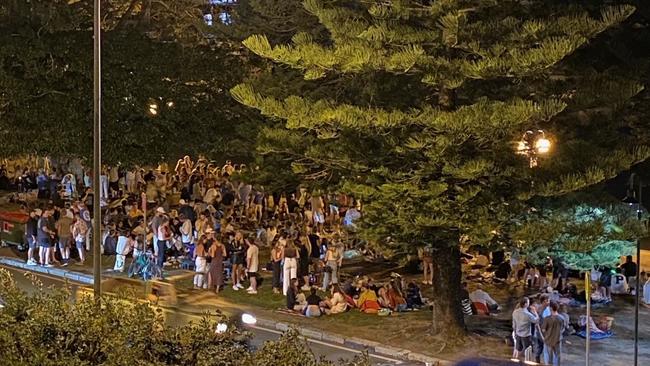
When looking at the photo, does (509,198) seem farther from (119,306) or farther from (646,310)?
(119,306)

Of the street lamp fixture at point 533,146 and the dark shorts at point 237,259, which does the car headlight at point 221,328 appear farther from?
the dark shorts at point 237,259

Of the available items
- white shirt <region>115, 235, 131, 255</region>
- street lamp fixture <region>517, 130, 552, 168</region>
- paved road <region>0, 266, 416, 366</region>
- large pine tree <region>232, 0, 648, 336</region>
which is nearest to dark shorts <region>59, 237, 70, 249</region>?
white shirt <region>115, 235, 131, 255</region>

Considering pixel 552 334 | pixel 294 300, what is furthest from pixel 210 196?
pixel 552 334

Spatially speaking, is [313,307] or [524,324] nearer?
[524,324]

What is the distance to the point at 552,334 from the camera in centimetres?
1622

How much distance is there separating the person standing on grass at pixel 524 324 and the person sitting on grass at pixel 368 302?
415cm

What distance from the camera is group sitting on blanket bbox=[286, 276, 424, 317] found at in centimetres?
2030

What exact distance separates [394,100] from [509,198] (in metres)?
2.91

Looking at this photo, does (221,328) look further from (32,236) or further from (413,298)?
(32,236)

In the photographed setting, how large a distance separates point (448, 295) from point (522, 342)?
7.10 feet

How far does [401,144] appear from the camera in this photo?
1666cm

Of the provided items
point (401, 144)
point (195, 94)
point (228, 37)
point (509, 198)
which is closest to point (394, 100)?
point (401, 144)

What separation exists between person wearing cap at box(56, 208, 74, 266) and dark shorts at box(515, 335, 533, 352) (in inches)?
541

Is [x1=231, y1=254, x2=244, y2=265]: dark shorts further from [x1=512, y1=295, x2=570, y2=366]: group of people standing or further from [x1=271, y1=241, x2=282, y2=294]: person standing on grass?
[x1=512, y1=295, x2=570, y2=366]: group of people standing
